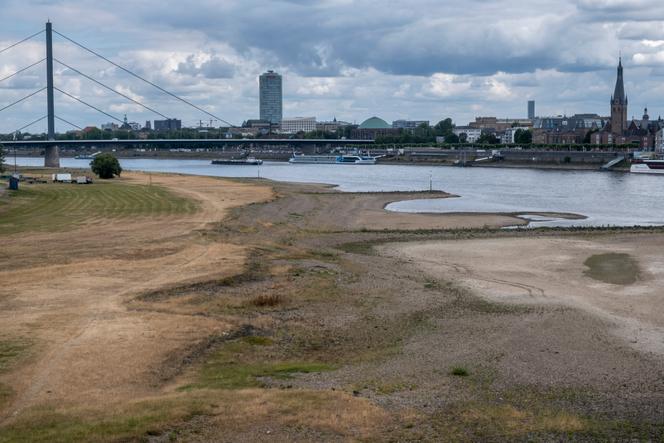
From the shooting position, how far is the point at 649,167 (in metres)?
117

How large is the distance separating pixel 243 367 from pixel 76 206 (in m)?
35.6

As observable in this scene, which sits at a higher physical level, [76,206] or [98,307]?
[76,206]

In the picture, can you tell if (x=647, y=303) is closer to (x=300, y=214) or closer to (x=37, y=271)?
(x=37, y=271)

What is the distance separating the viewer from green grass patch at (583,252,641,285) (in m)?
27.4

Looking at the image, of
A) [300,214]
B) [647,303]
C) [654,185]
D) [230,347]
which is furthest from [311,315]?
[654,185]

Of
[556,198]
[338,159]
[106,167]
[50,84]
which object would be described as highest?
[50,84]

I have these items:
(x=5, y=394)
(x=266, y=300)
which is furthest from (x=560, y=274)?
(x=5, y=394)

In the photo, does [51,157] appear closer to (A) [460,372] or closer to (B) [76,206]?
(B) [76,206]

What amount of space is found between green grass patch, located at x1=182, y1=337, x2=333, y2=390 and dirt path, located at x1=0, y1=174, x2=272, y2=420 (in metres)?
0.86

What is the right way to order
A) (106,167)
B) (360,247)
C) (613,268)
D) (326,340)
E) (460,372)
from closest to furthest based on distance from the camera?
(460,372) < (326,340) < (613,268) < (360,247) < (106,167)

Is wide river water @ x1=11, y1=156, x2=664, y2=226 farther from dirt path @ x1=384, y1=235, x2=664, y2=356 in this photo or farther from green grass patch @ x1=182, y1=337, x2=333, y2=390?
green grass patch @ x1=182, y1=337, x2=333, y2=390

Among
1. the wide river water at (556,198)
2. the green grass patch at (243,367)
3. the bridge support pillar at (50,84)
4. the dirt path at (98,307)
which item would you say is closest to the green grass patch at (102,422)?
the dirt path at (98,307)

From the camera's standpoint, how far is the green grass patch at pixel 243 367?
14.8 meters

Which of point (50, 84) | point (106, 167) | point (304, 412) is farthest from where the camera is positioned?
point (50, 84)
